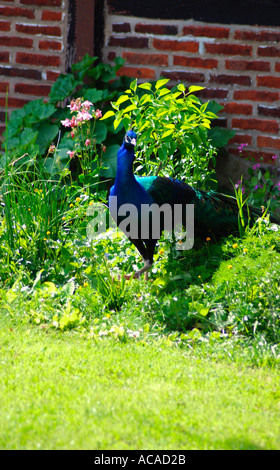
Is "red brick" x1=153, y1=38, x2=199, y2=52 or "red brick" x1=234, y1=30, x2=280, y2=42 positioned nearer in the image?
"red brick" x1=234, y1=30, x2=280, y2=42

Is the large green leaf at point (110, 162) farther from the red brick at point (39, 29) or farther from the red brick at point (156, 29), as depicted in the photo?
the red brick at point (39, 29)

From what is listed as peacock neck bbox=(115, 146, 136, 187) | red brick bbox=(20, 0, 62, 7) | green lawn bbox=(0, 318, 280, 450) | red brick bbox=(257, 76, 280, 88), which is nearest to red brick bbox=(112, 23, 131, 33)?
red brick bbox=(20, 0, 62, 7)

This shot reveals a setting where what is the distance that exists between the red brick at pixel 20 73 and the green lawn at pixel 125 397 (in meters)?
3.02

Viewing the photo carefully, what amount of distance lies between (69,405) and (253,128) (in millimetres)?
3436

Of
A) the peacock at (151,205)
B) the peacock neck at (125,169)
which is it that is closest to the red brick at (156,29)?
the peacock at (151,205)

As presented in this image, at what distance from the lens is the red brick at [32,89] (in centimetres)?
541

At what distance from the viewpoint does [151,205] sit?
3.68m

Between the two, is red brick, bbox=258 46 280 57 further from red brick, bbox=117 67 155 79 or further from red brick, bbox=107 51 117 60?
red brick, bbox=107 51 117 60

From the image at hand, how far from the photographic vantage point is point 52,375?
269 cm

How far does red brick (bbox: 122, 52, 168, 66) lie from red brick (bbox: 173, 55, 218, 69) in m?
0.11

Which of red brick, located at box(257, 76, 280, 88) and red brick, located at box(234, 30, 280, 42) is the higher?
red brick, located at box(234, 30, 280, 42)

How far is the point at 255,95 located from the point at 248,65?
0.89ft

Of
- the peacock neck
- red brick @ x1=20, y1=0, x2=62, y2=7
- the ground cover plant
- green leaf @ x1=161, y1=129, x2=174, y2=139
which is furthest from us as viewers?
red brick @ x1=20, y1=0, x2=62, y2=7

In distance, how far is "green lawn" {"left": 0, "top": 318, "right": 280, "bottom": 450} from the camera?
214 centimetres
